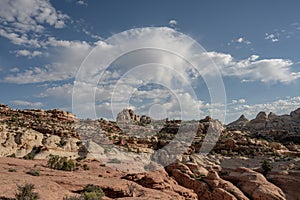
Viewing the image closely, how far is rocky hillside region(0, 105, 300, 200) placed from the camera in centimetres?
1858

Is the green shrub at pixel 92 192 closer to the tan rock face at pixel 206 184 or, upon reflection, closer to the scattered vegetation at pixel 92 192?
the scattered vegetation at pixel 92 192

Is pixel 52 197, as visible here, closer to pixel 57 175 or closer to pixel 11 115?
pixel 57 175

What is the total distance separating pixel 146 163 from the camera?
36.6m

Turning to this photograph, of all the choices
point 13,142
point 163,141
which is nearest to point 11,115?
point 13,142

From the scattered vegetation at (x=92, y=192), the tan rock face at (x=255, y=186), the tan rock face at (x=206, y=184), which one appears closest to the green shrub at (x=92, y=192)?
the scattered vegetation at (x=92, y=192)

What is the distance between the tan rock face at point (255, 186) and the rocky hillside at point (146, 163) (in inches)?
3.1

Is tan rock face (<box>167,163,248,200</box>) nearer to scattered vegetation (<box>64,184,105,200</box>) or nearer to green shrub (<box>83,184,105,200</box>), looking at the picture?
green shrub (<box>83,184,105,200</box>)

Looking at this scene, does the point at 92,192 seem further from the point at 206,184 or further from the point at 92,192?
the point at 206,184

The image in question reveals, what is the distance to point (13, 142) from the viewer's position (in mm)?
35406

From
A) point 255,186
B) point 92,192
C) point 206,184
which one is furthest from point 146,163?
point 92,192

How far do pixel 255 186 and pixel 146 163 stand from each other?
583 inches

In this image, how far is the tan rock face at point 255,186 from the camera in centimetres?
2441

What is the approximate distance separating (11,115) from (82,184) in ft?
143

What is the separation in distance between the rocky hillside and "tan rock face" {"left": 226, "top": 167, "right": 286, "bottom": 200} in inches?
3.1
